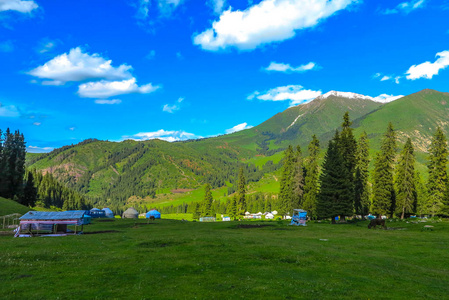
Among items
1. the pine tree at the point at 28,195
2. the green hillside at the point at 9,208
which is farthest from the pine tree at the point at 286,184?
the pine tree at the point at 28,195

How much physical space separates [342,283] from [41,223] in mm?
47874

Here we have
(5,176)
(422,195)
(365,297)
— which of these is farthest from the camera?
(422,195)

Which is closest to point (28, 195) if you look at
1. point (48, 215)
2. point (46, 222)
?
point (48, 215)

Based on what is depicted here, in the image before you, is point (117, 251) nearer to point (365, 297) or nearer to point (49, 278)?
point (49, 278)

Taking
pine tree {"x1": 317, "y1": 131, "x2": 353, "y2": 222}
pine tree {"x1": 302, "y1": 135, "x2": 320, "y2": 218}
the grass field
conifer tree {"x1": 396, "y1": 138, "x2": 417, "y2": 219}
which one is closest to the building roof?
the grass field

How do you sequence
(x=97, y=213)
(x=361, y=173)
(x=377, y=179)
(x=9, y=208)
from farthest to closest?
(x=97, y=213)
(x=361, y=173)
(x=9, y=208)
(x=377, y=179)

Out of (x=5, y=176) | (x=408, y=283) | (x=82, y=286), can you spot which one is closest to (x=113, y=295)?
(x=82, y=286)

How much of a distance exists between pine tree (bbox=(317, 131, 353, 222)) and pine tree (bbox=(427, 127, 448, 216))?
76.5ft

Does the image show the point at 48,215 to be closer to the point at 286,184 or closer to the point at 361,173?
the point at 361,173

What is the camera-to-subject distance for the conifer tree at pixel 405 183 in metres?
72.4

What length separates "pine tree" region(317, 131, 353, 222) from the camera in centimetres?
6481

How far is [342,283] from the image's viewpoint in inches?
714

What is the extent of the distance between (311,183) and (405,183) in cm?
2489

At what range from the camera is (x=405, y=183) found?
73.1 m
